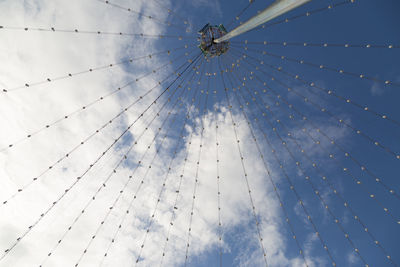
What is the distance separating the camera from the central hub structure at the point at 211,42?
9247mm

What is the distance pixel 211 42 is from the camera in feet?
30.3

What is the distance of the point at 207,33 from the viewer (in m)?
9.34

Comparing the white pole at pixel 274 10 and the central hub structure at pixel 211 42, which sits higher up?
the central hub structure at pixel 211 42

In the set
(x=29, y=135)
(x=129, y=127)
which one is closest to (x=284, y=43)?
(x=129, y=127)

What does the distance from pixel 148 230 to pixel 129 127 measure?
4755mm

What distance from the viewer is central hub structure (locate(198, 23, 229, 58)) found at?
364 inches

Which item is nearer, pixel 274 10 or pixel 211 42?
pixel 274 10

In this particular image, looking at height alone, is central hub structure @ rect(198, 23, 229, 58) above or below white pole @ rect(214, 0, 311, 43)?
above

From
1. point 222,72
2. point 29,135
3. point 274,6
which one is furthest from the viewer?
point 222,72

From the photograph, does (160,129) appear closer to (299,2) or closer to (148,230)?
(148,230)

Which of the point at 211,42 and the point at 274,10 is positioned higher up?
the point at 211,42

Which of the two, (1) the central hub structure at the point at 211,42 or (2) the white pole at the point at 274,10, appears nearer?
(2) the white pole at the point at 274,10

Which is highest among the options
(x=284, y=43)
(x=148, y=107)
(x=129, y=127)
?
(x=284, y=43)

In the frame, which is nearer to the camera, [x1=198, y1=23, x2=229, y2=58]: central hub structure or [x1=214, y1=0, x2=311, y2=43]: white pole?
[x1=214, y1=0, x2=311, y2=43]: white pole
